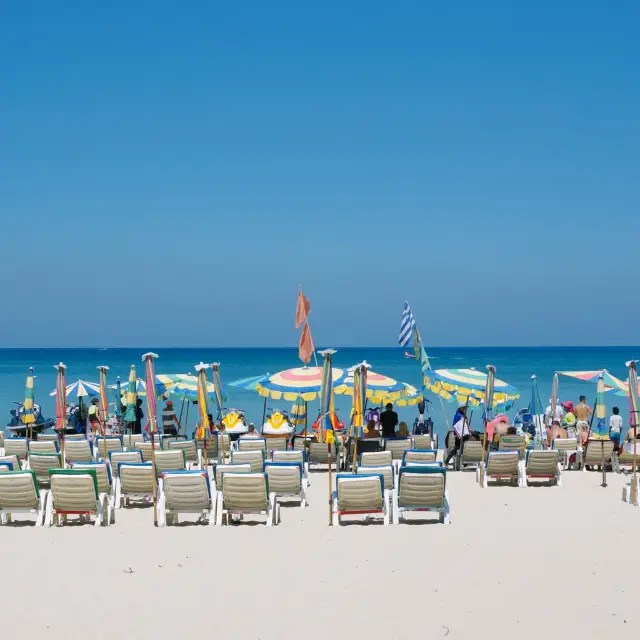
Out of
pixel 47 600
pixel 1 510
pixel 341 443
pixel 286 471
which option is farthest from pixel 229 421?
pixel 47 600

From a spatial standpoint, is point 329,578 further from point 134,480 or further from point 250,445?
point 250,445

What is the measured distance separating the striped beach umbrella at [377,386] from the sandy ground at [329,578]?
5495mm

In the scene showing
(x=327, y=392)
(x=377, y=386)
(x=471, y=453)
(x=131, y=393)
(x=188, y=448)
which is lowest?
(x=471, y=453)

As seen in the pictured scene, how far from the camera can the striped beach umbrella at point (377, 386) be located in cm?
1653

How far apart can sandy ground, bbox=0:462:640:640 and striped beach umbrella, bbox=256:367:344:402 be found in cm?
507

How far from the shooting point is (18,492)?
34.0 ft

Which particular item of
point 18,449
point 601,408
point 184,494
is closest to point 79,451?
point 18,449

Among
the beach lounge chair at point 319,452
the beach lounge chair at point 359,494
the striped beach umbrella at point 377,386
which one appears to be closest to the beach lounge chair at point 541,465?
the striped beach umbrella at point 377,386

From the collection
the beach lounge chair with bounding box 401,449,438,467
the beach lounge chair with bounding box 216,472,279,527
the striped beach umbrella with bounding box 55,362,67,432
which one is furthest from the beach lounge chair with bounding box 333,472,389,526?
the striped beach umbrella with bounding box 55,362,67,432

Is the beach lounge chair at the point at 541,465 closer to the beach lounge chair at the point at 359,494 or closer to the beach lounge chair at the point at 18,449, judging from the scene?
the beach lounge chair at the point at 359,494

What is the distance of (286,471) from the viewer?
11.8 metres

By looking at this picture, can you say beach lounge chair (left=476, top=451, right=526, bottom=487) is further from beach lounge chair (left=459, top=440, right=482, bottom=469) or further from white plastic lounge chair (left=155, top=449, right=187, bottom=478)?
white plastic lounge chair (left=155, top=449, right=187, bottom=478)

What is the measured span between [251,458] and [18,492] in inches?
137

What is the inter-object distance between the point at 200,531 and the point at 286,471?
1847 millimetres
